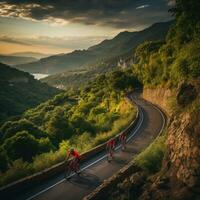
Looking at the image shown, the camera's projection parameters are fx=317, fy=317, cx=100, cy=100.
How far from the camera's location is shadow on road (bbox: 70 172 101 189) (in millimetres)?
16688

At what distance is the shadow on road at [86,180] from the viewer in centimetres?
1669

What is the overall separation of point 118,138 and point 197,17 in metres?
19.9

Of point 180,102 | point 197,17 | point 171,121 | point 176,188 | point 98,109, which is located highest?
point 197,17

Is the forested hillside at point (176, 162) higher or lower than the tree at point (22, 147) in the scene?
higher


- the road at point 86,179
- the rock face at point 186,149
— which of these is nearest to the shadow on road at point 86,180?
the road at point 86,179

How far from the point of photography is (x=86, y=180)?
17422 millimetres

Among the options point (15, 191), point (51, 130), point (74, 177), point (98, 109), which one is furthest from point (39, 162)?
point (98, 109)

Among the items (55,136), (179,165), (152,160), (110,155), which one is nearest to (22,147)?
(55,136)

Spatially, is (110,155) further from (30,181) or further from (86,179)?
(30,181)

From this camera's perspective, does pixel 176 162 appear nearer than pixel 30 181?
Yes

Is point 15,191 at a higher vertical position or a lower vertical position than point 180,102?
lower

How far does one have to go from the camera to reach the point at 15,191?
1491cm

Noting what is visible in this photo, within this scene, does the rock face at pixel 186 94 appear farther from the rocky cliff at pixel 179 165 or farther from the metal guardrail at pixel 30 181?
the metal guardrail at pixel 30 181

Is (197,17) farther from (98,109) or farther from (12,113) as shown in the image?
(12,113)
